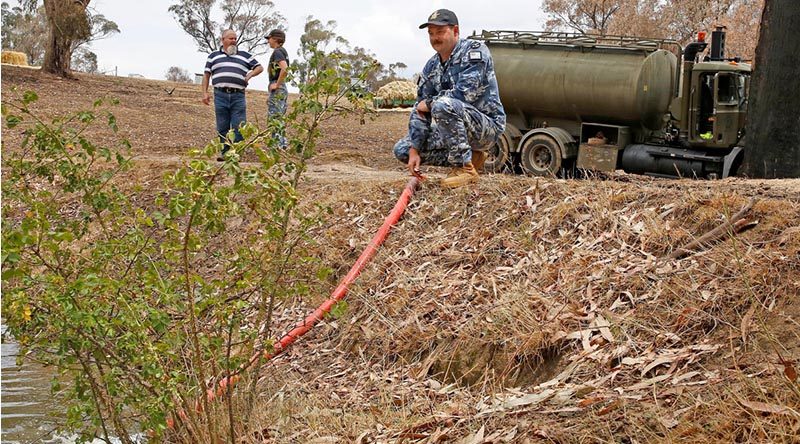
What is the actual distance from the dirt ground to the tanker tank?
6401 millimetres

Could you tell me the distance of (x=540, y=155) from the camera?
52.5ft

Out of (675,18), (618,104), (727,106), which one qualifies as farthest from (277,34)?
(675,18)

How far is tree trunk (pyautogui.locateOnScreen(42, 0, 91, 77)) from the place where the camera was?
27.4 meters

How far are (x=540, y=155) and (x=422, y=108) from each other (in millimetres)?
7669

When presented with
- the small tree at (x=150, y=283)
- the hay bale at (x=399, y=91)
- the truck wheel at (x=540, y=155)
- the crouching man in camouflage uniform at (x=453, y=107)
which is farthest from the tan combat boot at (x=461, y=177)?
the hay bale at (x=399, y=91)

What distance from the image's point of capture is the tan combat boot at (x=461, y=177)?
854 centimetres

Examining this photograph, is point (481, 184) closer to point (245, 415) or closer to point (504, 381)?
point (504, 381)

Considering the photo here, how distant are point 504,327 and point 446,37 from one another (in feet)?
9.67

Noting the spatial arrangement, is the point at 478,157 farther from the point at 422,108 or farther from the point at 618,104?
the point at 618,104

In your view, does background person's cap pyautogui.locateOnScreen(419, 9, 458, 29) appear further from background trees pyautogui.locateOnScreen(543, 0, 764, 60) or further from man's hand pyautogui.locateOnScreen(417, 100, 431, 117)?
background trees pyautogui.locateOnScreen(543, 0, 764, 60)

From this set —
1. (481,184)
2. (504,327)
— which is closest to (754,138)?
(481,184)

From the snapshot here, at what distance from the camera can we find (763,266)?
18.6 ft

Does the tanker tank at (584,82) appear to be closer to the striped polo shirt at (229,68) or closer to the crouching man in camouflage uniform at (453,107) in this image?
the striped polo shirt at (229,68)

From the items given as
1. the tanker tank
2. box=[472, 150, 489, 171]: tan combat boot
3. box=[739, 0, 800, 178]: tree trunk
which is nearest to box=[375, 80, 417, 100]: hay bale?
the tanker tank
